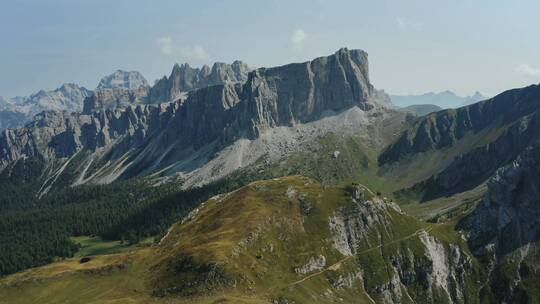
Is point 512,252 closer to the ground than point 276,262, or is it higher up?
closer to the ground

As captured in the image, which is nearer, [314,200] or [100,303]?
[100,303]

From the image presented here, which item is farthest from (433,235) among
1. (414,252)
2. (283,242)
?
(283,242)

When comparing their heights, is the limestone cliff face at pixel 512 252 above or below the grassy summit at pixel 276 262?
below

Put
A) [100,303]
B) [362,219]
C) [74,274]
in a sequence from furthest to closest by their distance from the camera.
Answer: [362,219] < [74,274] < [100,303]

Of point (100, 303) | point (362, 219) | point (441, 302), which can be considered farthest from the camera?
point (362, 219)

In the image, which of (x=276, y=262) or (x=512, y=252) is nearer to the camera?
(x=276, y=262)

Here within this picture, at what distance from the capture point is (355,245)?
17688 cm

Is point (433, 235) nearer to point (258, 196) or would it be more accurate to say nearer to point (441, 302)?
point (441, 302)

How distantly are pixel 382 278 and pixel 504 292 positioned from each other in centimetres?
4835

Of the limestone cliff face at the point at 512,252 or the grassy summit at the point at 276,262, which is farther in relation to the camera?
the limestone cliff face at the point at 512,252

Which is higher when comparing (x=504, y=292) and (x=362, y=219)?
(x=362, y=219)

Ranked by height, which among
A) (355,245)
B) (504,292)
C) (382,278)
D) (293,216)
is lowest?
(504,292)

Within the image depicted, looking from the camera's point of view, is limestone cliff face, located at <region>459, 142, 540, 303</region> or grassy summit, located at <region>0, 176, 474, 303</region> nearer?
grassy summit, located at <region>0, 176, 474, 303</region>

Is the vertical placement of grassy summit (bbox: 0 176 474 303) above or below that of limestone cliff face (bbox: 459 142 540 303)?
above
